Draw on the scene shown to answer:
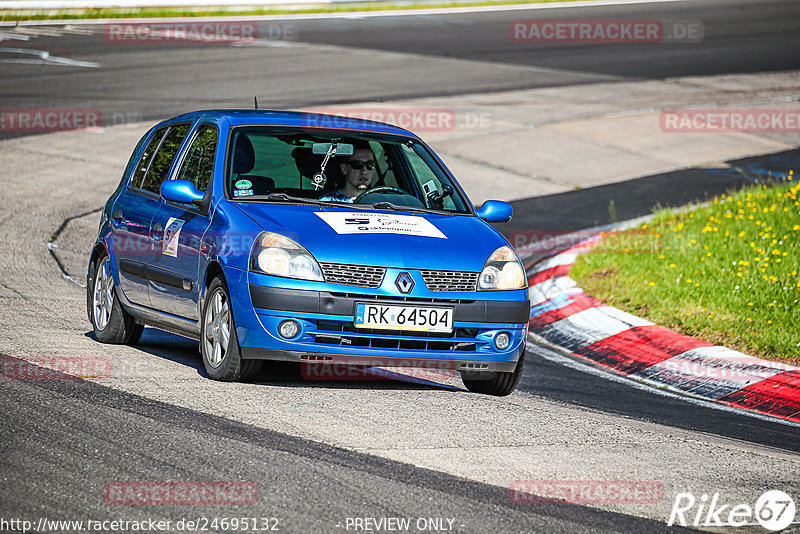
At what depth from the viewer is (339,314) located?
21.0 feet

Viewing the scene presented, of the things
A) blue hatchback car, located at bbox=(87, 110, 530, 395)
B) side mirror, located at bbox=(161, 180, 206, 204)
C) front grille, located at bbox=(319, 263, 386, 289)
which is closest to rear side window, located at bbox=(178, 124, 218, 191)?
blue hatchback car, located at bbox=(87, 110, 530, 395)

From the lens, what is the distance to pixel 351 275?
21.0ft

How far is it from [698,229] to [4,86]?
12586 millimetres

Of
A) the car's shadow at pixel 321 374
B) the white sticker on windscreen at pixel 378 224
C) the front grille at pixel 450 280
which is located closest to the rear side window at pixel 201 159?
the white sticker on windscreen at pixel 378 224

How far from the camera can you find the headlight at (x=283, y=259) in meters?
6.42

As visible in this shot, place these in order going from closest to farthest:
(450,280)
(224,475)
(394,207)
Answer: (224,475) → (450,280) → (394,207)

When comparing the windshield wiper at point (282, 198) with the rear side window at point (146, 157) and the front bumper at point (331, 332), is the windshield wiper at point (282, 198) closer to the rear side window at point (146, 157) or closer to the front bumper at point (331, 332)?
the front bumper at point (331, 332)

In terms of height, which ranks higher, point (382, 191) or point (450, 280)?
point (382, 191)

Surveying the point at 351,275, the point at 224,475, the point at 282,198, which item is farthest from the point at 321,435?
the point at 282,198

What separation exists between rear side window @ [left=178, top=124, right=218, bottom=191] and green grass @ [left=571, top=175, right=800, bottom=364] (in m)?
4.02

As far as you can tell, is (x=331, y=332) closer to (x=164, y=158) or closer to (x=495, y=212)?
(x=495, y=212)

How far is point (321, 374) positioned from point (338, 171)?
133 cm

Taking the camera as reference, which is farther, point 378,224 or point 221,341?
point 378,224

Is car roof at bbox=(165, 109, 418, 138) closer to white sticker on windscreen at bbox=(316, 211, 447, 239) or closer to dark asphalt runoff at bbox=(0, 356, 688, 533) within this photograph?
white sticker on windscreen at bbox=(316, 211, 447, 239)
